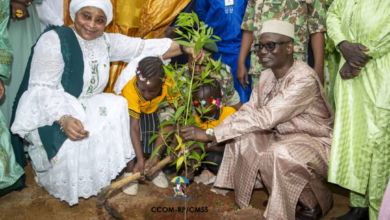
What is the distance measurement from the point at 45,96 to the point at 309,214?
2.42 metres

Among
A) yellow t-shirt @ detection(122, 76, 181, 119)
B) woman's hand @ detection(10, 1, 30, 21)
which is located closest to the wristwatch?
yellow t-shirt @ detection(122, 76, 181, 119)

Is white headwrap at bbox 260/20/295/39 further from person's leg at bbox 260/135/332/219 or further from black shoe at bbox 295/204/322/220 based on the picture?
black shoe at bbox 295/204/322/220

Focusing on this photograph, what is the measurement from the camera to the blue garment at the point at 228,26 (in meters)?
4.18

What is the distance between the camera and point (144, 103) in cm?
352

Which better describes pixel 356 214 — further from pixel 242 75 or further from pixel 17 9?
pixel 17 9

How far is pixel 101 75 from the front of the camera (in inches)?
137

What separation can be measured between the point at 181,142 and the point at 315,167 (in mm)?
1141

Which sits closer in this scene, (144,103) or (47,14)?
(144,103)

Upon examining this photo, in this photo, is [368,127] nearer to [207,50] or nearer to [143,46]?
[207,50]

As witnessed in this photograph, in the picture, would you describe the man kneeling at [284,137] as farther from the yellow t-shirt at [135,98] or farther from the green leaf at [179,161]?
the yellow t-shirt at [135,98]

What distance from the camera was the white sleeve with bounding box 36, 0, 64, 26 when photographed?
13.5 ft

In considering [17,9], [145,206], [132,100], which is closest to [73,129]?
[132,100]

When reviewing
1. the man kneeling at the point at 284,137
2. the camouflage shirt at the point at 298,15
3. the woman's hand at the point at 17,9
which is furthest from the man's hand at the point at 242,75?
the woman's hand at the point at 17,9

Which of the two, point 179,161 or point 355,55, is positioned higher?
point 355,55
